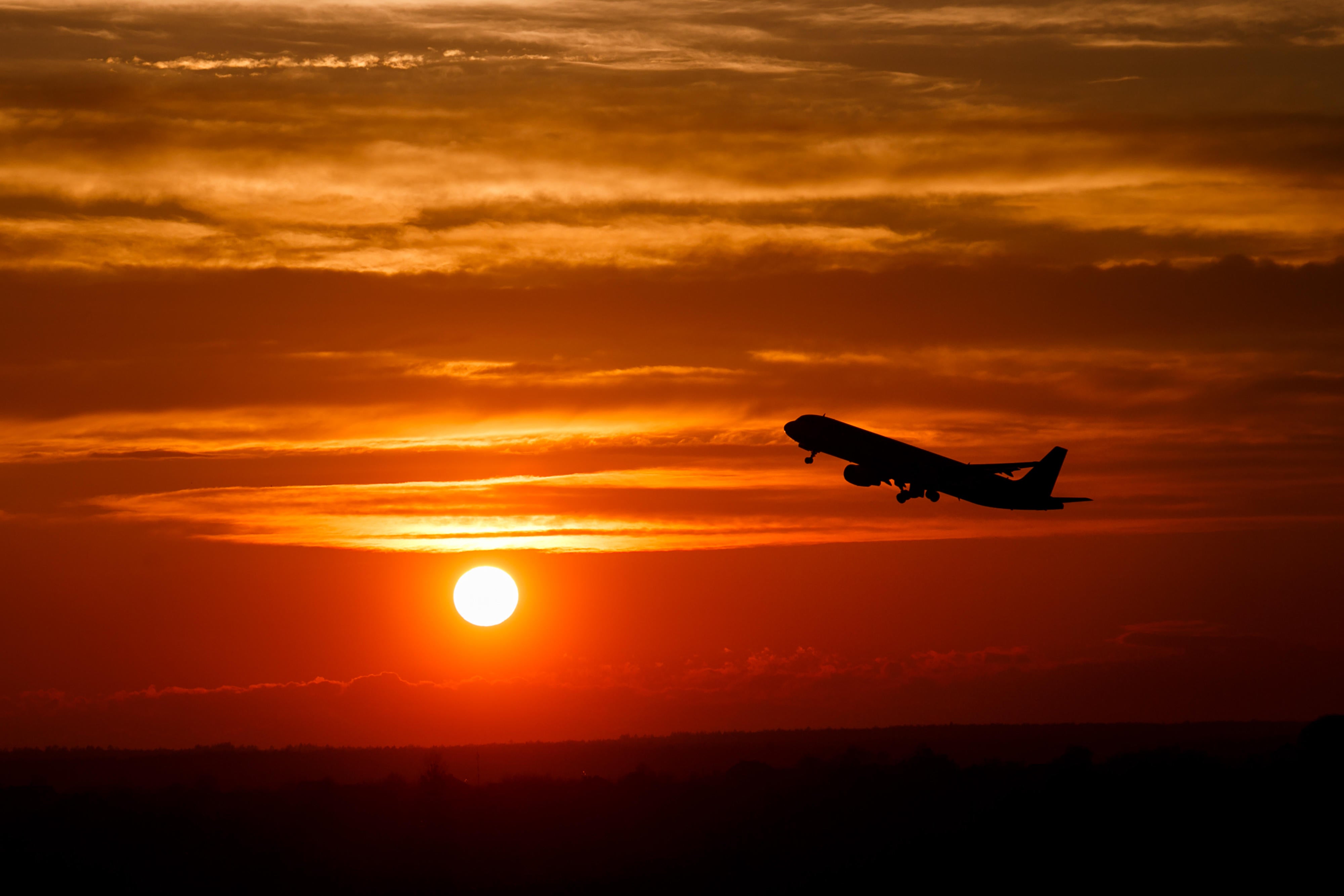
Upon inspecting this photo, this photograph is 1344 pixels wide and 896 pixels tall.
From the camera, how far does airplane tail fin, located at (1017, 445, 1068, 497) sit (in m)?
185

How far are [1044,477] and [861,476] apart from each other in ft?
126

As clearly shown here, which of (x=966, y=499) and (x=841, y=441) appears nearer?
(x=841, y=441)

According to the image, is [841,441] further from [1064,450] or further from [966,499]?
[1064,450]

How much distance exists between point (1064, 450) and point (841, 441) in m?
43.0

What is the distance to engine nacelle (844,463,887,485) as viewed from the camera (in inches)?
6265

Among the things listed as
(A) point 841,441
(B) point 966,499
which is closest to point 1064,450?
(B) point 966,499

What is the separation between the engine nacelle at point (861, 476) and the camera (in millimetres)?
159125

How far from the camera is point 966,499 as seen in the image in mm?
176000

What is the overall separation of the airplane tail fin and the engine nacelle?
30.7 metres

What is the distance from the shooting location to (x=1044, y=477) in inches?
7333

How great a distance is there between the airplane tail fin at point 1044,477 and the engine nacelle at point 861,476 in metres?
30.7

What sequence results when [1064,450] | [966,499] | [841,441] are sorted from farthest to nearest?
[1064,450] < [966,499] < [841,441]

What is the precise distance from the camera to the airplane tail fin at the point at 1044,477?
185 metres

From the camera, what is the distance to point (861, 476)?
160 m
